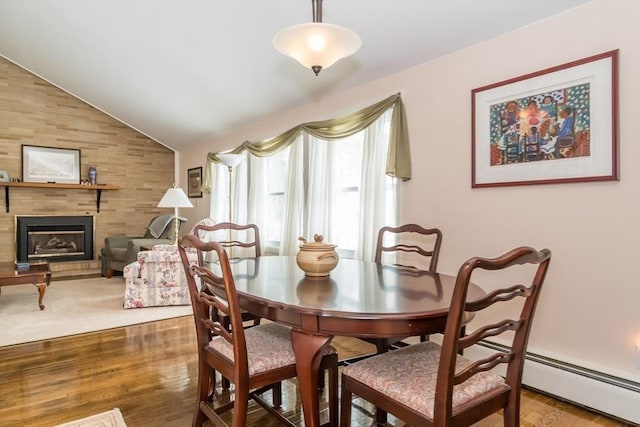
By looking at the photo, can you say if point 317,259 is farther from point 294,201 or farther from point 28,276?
point 28,276

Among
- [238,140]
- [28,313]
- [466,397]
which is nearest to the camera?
[466,397]

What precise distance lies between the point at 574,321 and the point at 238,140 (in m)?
4.44

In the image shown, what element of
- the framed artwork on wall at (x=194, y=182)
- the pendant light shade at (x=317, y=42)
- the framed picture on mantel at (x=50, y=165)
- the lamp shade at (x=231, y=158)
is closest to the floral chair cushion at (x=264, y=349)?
the pendant light shade at (x=317, y=42)

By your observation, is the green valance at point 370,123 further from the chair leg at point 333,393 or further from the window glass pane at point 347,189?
the chair leg at point 333,393

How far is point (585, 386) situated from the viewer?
2.03m

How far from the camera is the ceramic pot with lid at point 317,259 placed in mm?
1810

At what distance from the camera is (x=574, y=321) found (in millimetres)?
2139

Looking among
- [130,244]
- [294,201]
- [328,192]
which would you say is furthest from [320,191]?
[130,244]

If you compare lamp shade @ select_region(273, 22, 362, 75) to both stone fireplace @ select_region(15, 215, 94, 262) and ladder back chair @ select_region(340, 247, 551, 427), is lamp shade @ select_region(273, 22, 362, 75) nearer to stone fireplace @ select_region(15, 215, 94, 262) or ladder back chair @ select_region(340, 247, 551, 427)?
ladder back chair @ select_region(340, 247, 551, 427)

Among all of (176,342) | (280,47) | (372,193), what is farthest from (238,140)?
(280,47)

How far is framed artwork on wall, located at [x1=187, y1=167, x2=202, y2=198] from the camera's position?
6547mm

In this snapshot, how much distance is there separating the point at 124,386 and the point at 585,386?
2.55 meters

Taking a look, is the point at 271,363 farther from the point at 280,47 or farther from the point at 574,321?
the point at 574,321

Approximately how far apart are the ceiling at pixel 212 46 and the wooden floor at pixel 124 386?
2176 mm
